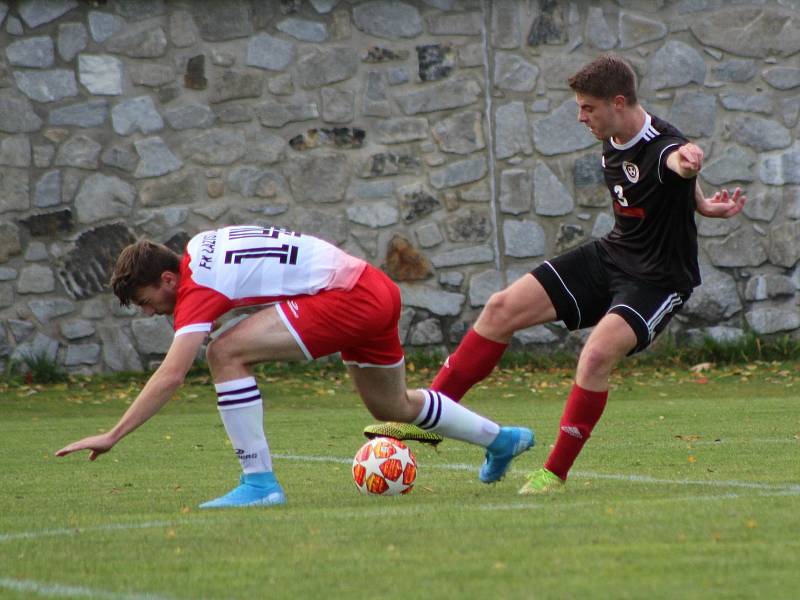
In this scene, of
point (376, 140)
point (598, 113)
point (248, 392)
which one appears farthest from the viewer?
point (376, 140)

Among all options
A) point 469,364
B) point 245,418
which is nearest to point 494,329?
point 469,364

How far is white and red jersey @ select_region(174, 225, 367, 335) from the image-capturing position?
6.09 metres

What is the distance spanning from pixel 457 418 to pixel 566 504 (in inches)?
44.1

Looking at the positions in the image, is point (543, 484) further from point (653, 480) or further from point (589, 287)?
point (589, 287)

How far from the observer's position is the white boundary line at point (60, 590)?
13.1 ft

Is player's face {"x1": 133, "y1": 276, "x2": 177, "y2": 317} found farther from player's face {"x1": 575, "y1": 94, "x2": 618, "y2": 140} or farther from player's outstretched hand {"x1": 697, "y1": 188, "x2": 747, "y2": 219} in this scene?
player's outstretched hand {"x1": 697, "y1": 188, "x2": 747, "y2": 219}

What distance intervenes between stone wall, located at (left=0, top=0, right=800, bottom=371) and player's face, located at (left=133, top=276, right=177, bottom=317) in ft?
29.1

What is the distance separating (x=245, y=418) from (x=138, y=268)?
2.56ft

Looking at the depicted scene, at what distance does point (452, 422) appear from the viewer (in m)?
6.87

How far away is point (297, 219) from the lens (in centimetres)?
1516

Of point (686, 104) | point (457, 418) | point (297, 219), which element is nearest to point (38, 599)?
point (457, 418)

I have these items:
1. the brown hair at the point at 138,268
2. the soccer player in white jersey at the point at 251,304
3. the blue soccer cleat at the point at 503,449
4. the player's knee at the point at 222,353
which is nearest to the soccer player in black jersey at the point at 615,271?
the blue soccer cleat at the point at 503,449

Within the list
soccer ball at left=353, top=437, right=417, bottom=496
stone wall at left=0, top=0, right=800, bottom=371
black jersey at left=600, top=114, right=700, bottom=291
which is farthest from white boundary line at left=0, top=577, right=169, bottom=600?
stone wall at left=0, top=0, right=800, bottom=371

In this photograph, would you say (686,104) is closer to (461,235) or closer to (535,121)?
(535,121)
